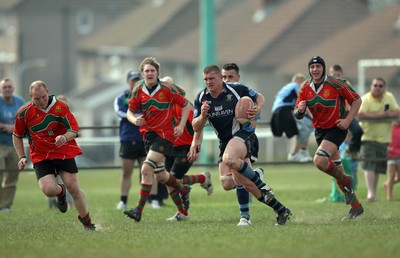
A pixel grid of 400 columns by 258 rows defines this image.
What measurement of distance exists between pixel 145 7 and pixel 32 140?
8134 cm

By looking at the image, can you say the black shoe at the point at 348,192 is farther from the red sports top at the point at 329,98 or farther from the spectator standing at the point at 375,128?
the spectator standing at the point at 375,128

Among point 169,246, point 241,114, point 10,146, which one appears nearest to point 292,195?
point 10,146

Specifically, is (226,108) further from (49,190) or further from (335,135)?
(49,190)

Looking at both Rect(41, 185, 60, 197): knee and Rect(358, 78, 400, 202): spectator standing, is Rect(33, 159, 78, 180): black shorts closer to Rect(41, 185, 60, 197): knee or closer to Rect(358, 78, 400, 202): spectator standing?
Rect(41, 185, 60, 197): knee

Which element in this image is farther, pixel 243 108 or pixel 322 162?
pixel 322 162

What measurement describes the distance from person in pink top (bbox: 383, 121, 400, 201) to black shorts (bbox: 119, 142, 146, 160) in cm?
443

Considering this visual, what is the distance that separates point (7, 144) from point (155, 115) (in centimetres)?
471

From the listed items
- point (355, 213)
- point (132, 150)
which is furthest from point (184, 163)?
point (355, 213)

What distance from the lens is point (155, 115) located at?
615 inches

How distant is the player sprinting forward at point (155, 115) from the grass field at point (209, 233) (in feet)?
2.46

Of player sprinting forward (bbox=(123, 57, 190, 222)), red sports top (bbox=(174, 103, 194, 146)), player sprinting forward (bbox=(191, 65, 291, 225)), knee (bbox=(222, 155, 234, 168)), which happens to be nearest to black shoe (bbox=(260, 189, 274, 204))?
player sprinting forward (bbox=(191, 65, 291, 225))

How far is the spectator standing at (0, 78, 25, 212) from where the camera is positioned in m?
18.9

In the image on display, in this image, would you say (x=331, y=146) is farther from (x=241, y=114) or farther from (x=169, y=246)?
(x=169, y=246)

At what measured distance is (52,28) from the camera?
9388cm
